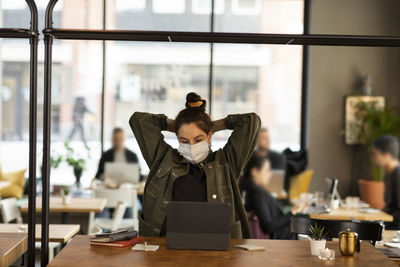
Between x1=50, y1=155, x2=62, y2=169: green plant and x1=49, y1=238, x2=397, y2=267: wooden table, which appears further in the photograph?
x1=50, y1=155, x2=62, y2=169: green plant

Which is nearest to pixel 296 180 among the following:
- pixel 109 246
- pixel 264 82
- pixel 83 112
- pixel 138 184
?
pixel 264 82

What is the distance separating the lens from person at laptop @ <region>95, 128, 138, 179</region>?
931 cm

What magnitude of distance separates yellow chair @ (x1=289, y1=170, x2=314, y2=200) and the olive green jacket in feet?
18.7

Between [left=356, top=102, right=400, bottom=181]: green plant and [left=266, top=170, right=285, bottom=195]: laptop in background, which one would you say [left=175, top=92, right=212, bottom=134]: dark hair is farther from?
[left=356, top=102, right=400, bottom=181]: green plant

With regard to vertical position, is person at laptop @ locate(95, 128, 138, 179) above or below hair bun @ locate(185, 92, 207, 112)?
below

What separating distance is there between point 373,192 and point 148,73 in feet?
12.0

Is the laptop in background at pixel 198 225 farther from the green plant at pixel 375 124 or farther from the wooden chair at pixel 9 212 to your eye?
the green plant at pixel 375 124

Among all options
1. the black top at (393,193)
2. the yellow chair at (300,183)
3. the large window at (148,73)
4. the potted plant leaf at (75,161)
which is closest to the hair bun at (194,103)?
the black top at (393,193)

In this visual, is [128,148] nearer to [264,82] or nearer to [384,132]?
[264,82]

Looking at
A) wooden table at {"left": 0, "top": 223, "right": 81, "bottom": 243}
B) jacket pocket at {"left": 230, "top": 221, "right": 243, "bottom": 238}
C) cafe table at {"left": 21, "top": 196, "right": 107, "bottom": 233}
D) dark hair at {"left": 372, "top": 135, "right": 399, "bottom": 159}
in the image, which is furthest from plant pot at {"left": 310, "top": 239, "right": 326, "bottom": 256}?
dark hair at {"left": 372, "top": 135, "right": 399, "bottom": 159}

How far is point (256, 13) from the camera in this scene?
10.2 metres

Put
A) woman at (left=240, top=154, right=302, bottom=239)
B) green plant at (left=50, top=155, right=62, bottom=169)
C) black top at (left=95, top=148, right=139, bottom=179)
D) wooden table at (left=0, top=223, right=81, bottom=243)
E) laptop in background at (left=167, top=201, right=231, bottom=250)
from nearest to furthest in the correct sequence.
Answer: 1. laptop in background at (left=167, top=201, right=231, bottom=250)
2. wooden table at (left=0, top=223, right=81, bottom=243)
3. woman at (left=240, top=154, right=302, bottom=239)
4. green plant at (left=50, top=155, right=62, bottom=169)
5. black top at (left=95, top=148, right=139, bottom=179)

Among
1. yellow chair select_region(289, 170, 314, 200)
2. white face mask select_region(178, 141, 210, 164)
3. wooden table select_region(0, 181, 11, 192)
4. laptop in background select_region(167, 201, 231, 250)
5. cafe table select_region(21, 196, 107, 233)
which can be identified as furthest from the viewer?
yellow chair select_region(289, 170, 314, 200)

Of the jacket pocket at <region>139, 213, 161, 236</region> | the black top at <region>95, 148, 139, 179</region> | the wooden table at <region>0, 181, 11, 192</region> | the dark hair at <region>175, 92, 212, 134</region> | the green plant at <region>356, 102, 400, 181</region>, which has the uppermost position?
the dark hair at <region>175, 92, 212, 134</region>
